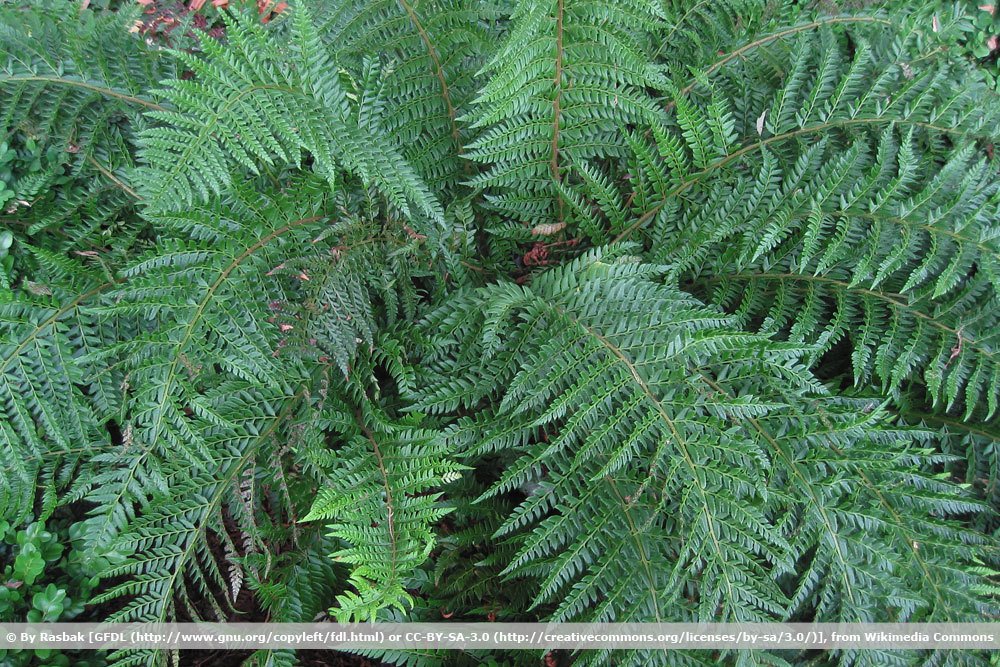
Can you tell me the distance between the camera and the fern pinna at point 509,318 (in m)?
1.57

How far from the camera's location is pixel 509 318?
1.86 m

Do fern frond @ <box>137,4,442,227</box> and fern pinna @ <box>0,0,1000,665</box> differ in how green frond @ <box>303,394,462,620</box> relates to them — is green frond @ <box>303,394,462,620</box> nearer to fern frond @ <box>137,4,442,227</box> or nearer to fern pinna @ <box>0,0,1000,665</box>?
fern pinna @ <box>0,0,1000,665</box>

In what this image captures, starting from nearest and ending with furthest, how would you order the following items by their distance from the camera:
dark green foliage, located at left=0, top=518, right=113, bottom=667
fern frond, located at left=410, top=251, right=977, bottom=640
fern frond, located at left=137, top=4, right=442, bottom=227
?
fern frond, located at left=137, top=4, right=442, bottom=227 → fern frond, located at left=410, top=251, right=977, bottom=640 → dark green foliage, located at left=0, top=518, right=113, bottom=667

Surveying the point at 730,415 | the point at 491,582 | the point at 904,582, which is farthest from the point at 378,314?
the point at 904,582

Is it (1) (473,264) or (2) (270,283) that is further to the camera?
(1) (473,264)

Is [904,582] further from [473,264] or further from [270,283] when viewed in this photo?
[270,283]

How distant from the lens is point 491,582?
1.94m

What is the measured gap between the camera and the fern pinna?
5.16 ft

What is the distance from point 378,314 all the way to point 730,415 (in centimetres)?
110

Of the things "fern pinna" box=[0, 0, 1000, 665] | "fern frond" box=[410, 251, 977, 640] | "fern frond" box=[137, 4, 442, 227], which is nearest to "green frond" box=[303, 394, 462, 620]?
"fern pinna" box=[0, 0, 1000, 665]

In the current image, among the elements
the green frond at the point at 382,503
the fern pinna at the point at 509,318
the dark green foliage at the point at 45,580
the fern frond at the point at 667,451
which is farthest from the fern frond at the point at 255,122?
the dark green foliage at the point at 45,580

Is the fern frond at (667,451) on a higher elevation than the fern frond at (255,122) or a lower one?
lower

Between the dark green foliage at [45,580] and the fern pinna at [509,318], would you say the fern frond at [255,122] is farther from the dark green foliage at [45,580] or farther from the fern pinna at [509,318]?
the dark green foliage at [45,580]

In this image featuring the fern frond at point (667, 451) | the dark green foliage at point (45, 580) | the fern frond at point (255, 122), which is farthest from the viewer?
the dark green foliage at point (45, 580)
